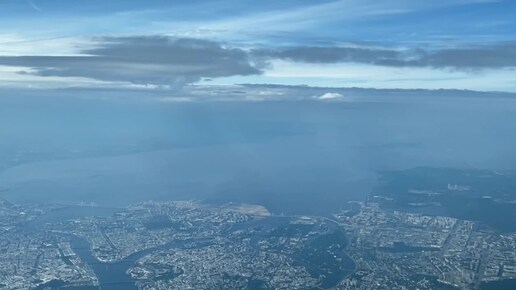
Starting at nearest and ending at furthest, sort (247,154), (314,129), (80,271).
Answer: (80,271) → (247,154) → (314,129)

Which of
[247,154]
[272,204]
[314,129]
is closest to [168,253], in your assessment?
[272,204]

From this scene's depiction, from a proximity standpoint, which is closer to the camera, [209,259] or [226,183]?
[209,259]

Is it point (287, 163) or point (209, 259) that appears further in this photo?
point (287, 163)

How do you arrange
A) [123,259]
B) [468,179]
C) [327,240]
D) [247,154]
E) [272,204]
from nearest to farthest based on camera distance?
[123,259], [327,240], [272,204], [468,179], [247,154]

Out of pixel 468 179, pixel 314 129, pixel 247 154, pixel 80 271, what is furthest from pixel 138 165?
pixel 314 129

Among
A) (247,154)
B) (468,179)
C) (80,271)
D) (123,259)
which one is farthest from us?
(247,154)

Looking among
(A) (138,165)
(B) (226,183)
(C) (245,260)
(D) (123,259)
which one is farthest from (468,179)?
(A) (138,165)

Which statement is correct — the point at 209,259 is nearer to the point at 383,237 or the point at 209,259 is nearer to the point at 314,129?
the point at 383,237

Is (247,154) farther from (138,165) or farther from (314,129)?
(314,129)

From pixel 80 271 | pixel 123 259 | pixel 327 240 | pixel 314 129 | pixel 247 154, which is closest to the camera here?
pixel 80 271
